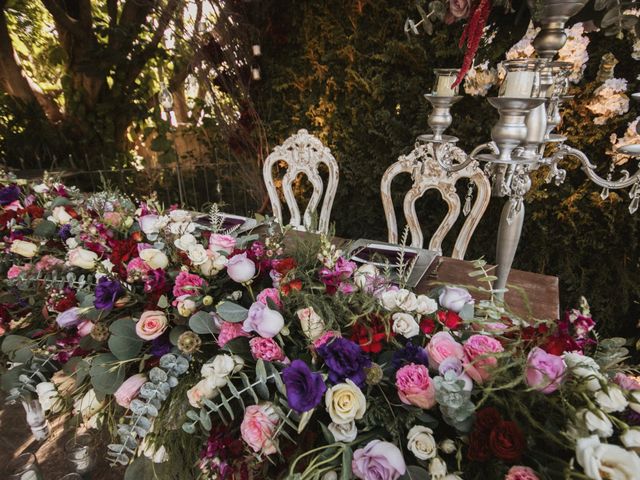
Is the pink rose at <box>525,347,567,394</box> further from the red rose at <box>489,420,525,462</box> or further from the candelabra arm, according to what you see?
the candelabra arm

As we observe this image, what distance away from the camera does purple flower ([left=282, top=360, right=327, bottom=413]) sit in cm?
46

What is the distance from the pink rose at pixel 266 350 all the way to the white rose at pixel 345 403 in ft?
0.34

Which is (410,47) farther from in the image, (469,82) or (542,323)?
(542,323)

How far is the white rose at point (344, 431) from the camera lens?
0.47 metres

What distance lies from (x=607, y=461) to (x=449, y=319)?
0.27 m

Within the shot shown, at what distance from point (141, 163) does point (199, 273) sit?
149 inches

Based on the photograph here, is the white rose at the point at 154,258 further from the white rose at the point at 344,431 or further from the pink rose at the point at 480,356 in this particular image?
the pink rose at the point at 480,356

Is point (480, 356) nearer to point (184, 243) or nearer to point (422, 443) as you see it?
point (422, 443)

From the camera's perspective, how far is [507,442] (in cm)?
40

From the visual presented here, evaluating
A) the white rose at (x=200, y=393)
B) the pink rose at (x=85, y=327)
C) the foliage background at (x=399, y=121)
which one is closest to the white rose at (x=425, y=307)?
the white rose at (x=200, y=393)

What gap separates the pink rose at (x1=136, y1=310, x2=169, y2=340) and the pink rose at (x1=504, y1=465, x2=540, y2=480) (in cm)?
51

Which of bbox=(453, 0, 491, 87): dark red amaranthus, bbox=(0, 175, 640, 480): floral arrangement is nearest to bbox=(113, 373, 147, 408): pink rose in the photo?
bbox=(0, 175, 640, 480): floral arrangement

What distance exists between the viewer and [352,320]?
582 millimetres

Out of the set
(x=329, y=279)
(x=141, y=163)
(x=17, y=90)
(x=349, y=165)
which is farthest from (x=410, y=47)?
(x=17, y=90)
